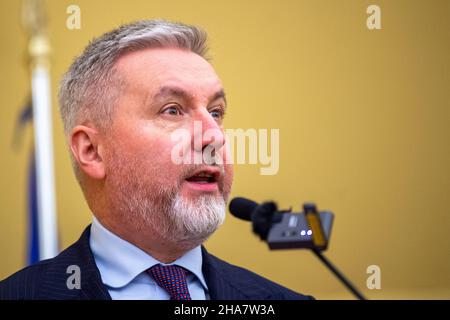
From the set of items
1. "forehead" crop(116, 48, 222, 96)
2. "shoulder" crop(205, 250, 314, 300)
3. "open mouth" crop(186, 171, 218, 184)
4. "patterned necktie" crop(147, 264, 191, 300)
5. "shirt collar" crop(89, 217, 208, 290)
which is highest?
"forehead" crop(116, 48, 222, 96)

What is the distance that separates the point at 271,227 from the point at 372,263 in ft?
3.23

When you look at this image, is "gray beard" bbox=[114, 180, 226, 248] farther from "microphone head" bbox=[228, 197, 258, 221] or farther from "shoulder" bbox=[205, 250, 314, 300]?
"microphone head" bbox=[228, 197, 258, 221]

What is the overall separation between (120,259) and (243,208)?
1.71 ft

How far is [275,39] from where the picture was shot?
231 centimetres

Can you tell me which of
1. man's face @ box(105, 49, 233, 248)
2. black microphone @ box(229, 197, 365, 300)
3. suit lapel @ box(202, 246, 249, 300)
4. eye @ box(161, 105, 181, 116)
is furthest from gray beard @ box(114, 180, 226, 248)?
black microphone @ box(229, 197, 365, 300)

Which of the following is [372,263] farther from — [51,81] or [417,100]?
[51,81]

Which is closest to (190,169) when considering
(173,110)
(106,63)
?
(173,110)

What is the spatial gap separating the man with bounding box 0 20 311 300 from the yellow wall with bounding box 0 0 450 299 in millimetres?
257

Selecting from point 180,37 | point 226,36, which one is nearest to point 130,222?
point 180,37

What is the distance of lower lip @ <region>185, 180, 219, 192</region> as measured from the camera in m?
1.83

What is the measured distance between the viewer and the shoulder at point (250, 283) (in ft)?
6.45

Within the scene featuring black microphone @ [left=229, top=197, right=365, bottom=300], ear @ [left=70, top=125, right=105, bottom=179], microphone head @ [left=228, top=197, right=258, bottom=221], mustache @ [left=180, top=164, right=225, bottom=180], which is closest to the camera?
black microphone @ [left=229, top=197, right=365, bottom=300]

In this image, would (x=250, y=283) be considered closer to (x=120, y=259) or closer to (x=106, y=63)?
(x=120, y=259)

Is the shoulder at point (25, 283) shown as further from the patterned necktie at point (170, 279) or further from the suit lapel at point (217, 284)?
the suit lapel at point (217, 284)
